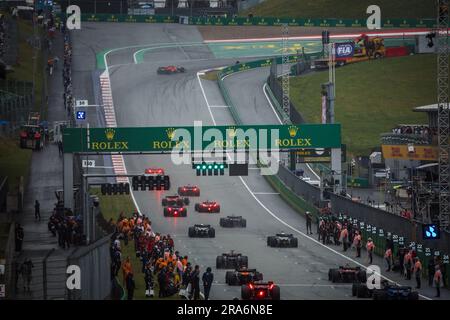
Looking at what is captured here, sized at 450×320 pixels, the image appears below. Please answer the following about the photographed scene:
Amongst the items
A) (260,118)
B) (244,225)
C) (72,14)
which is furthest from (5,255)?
(72,14)

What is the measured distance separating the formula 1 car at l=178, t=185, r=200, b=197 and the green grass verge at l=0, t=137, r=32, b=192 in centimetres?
957

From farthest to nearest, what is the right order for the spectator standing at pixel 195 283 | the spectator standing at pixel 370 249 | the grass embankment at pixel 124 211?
the spectator standing at pixel 370 249, the grass embankment at pixel 124 211, the spectator standing at pixel 195 283

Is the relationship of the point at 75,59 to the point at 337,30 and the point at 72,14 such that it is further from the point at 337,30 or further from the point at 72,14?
the point at 337,30

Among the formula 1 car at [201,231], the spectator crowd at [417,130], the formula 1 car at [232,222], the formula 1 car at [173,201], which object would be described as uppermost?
the spectator crowd at [417,130]

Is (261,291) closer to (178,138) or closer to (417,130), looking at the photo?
(178,138)

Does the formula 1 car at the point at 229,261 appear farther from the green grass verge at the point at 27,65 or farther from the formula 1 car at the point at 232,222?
the green grass verge at the point at 27,65

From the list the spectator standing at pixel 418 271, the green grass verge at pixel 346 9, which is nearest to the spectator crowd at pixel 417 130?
the spectator standing at pixel 418 271

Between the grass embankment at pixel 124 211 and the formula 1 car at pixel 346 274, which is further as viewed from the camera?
the grass embankment at pixel 124 211

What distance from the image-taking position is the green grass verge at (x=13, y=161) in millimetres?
75125

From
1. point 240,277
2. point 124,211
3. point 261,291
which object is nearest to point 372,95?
point 124,211

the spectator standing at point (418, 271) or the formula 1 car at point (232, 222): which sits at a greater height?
the formula 1 car at point (232, 222)

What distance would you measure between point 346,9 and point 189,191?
236 ft

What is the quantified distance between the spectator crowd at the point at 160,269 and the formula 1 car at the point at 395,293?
5.80 meters

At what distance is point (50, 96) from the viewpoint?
351 feet
